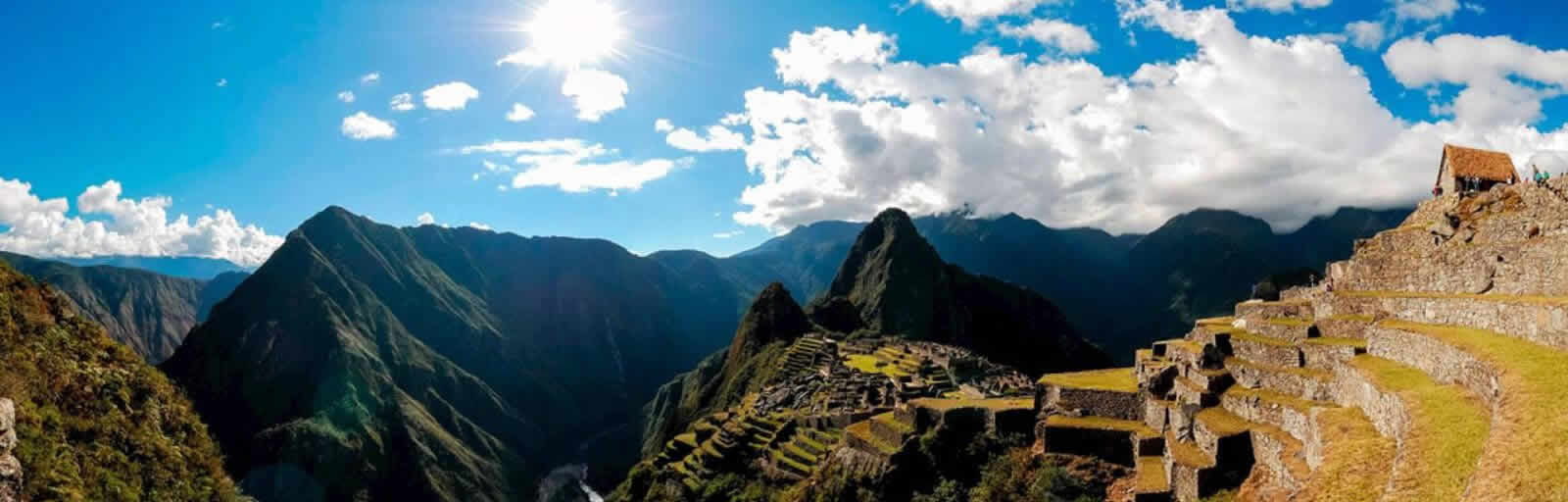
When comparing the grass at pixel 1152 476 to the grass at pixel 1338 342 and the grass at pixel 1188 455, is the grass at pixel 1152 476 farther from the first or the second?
the grass at pixel 1338 342

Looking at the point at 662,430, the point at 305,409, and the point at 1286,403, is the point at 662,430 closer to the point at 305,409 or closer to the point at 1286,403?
the point at 305,409

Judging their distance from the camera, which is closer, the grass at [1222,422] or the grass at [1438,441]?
the grass at [1438,441]

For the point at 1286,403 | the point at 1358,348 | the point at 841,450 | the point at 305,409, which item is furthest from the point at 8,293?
the point at 305,409

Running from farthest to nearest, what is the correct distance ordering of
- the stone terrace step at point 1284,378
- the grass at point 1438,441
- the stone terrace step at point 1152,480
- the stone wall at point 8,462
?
the stone terrace step at point 1152,480 < the stone terrace step at point 1284,378 < the stone wall at point 8,462 < the grass at point 1438,441

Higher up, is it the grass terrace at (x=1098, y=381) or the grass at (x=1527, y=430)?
the grass at (x=1527, y=430)

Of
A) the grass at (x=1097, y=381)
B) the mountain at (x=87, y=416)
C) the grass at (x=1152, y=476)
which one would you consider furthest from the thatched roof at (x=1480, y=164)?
the mountain at (x=87, y=416)


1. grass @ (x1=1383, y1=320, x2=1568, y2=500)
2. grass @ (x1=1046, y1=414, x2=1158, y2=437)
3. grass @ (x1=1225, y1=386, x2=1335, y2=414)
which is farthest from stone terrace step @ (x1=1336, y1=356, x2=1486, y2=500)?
grass @ (x1=1046, y1=414, x2=1158, y2=437)

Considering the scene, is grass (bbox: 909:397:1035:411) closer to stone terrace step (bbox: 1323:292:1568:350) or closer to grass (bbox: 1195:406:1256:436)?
grass (bbox: 1195:406:1256:436)

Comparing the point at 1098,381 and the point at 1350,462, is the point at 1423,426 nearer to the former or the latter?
the point at 1350,462
